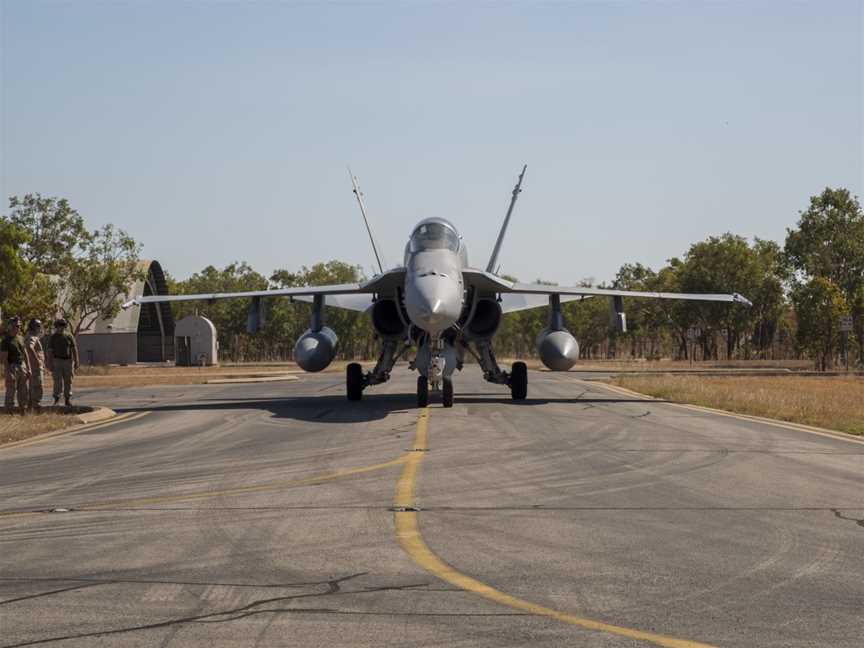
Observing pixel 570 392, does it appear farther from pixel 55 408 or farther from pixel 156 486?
pixel 156 486

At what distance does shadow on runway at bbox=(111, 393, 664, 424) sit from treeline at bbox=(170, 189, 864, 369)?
34.6 metres

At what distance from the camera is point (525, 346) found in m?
128

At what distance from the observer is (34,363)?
68.3 ft

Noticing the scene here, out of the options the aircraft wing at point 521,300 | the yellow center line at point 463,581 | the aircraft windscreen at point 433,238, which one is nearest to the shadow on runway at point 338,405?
the aircraft wing at point 521,300

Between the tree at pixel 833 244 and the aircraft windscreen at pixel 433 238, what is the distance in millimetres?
54415

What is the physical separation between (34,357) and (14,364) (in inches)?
16.7

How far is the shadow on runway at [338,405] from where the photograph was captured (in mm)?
20750

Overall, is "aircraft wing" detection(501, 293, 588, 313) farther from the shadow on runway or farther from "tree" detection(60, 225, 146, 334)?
"tree" detection(60, 225, 146, 334)

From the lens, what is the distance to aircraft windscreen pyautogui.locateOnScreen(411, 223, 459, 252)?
21.8m

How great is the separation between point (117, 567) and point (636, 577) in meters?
3.36

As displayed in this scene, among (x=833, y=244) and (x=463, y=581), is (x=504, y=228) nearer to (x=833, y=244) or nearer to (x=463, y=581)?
(x=463, y=581)

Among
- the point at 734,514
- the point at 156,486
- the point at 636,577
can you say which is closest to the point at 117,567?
the point at 636,577

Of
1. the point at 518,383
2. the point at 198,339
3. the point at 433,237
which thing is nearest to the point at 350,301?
the point at 518,383

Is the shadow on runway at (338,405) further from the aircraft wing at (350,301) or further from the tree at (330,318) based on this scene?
the tree at (330,318)
